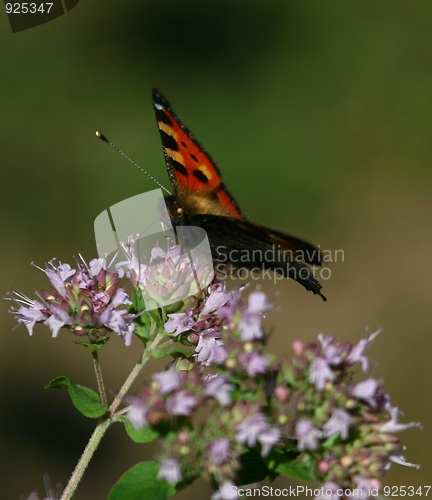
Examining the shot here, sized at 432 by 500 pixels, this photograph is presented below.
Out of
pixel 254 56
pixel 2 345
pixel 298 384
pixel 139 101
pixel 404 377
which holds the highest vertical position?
pixel 254 56

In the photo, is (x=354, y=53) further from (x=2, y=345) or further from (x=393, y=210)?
(x=2, y=345)

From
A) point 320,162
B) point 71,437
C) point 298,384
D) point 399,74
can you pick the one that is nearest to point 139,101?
point 320,162

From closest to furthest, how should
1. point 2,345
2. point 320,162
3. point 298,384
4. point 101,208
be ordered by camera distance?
point 298,384 → point 2,345 → point 101,208 → point 320,162

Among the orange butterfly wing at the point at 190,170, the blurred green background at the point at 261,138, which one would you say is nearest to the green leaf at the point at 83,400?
Answer: the orange butterfly wing at the point at 190,170

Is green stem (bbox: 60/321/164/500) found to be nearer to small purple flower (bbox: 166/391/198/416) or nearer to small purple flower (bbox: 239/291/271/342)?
small purple flower (bbox: 166/391/198/416)

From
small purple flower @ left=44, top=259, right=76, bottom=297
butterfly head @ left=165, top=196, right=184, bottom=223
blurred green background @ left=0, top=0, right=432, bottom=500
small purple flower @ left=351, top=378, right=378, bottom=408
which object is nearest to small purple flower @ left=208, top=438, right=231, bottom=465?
small purple flower @ left=351, top=378, right=378, bottom=408
